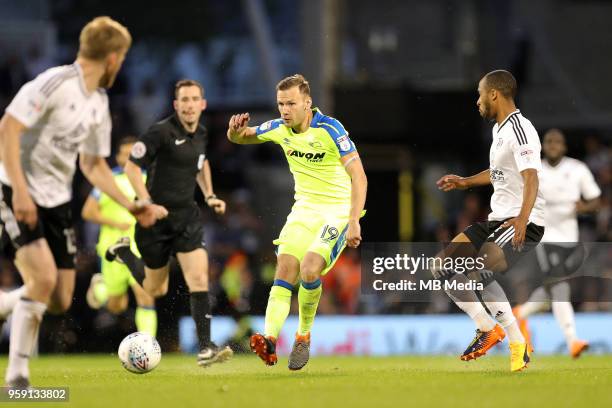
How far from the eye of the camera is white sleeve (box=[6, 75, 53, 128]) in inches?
290

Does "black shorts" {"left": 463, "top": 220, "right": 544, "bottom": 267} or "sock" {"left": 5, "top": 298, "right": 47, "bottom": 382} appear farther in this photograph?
"black shorts" {"left": 463, "top": 220, "right": 544, "bottom": 267}

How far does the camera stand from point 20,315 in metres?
7.59

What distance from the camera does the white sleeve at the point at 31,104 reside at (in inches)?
290

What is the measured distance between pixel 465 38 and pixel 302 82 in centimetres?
1150

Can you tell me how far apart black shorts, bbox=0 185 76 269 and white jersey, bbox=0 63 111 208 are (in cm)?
6

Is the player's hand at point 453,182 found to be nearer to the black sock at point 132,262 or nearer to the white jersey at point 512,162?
the white jersey at point 512,162

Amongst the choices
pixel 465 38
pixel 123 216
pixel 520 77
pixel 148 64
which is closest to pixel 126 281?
pixel 123 216

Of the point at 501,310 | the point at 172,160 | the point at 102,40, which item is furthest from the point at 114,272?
the point at 102,40

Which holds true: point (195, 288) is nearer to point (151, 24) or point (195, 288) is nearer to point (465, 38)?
point (151, 24)

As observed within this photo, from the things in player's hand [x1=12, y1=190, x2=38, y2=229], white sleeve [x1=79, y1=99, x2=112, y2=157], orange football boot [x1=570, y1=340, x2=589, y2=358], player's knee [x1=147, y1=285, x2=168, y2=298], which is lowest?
orange football boot [x1=570, y1=340, x2=589, y2=358]

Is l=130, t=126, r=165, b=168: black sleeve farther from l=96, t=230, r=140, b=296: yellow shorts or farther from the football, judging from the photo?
l=96, t=230, r=140, b=296: yellow shorts

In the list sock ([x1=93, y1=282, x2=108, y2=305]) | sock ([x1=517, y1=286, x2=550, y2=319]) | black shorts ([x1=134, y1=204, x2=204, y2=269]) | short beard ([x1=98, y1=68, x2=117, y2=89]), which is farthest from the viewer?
sock ([x1=93, y1=282, x2=108, y2=305])

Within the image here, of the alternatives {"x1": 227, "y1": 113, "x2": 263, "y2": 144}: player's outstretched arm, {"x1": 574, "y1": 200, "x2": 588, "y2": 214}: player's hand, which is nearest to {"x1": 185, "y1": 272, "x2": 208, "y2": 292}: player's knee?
{"x1": 227, "y1": 113, "x2": 263, "y2": 144}: player's outstretched arm

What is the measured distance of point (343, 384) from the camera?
861 cm
